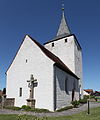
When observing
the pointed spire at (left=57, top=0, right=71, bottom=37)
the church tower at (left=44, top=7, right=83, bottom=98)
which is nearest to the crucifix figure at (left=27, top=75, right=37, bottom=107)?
the church tower at (left=44, top=7, right=83, bottom=98)

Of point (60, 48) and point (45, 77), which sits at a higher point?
point (60, 48)

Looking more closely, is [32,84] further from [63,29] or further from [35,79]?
[63,29]

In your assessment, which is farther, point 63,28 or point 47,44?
point 63,28

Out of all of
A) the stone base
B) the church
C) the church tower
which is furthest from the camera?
the church tower

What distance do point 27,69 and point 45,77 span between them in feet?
9.27

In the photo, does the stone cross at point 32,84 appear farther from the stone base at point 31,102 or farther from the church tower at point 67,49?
the church tower at point 67,49

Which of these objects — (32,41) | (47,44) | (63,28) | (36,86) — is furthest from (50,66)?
(63,28)

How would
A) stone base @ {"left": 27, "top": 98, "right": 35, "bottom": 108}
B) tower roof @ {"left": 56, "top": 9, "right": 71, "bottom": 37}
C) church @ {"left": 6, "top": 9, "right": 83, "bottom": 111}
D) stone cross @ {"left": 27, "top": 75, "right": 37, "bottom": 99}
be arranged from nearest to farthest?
church @ {"left": 6, "top": 9, "right": 83, "bottom": 111}, stone base @ {"left": 27, "top": 98, "right": 35, "bottom": 108}, stone cross @ {"left": 27, "top": 75, "right": 37, "bottom": 99}, tower roof @ {"left": 56, "top": 9, "right": 71, "bottom": 37}

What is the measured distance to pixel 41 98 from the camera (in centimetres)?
1493

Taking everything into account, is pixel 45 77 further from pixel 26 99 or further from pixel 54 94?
pixel 26 99

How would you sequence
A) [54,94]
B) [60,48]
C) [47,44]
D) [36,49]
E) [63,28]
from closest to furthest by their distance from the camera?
[54,94], [36,49], [60,48], [47,44], [63,28]

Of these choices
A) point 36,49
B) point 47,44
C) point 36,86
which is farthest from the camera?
point 47,44

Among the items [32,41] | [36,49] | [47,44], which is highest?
[47,44]

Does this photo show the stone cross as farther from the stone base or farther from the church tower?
the church tower
